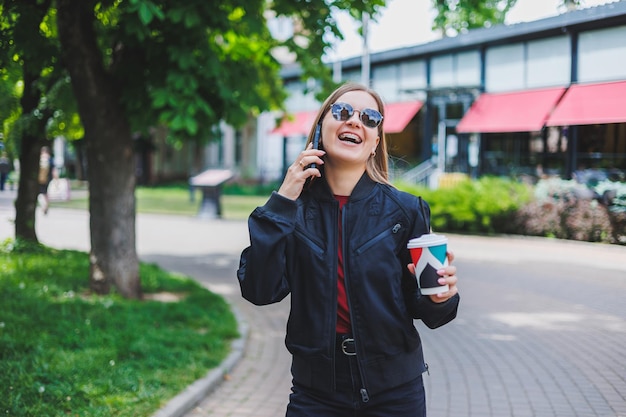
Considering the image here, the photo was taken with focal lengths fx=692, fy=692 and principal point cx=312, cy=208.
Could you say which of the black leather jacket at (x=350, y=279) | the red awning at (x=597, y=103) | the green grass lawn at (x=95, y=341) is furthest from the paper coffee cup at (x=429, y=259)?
the green grass lawn at (x=95, y=341)

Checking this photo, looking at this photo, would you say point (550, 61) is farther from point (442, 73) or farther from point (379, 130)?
point (442, 73)

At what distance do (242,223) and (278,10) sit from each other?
1394 centimetres

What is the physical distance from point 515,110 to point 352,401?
33.2 ft

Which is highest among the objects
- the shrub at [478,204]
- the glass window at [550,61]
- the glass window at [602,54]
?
the glass window at [550,61]

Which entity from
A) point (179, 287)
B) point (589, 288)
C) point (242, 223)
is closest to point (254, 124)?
point (242, 223)

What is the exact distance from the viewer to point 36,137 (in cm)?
1249

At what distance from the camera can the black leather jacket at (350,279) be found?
8.16 feet

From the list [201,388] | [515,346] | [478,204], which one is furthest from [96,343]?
[478,204]

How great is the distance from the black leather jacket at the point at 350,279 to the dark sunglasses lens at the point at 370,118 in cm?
27

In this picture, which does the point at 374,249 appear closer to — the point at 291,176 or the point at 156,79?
the point at 291,176

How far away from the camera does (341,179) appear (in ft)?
8.74

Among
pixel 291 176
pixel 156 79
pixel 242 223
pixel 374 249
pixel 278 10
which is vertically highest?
pixel 278 10

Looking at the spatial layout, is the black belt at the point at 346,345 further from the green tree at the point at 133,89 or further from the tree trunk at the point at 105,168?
the tree trunk at the point at 105,168

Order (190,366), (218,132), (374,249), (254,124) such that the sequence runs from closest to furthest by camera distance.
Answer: (374,249) < (190,366) < (218,132) < (254,124)
